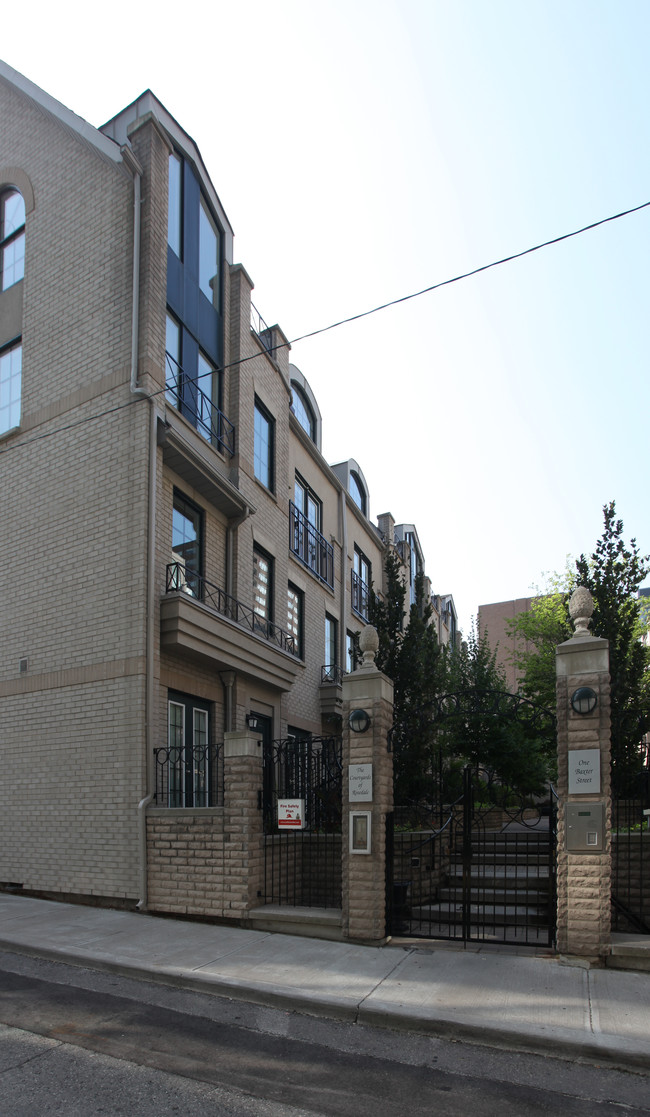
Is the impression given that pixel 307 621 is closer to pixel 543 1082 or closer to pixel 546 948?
pixel 546 948

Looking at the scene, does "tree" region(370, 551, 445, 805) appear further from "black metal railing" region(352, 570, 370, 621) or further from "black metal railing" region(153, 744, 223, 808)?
"black metal railing" region(352, 570, 370, 621)

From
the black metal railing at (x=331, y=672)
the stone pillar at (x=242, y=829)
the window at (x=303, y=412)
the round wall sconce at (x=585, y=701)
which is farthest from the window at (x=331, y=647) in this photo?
the round wall sconce at (x=585, y=701)

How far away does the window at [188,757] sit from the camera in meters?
11.6

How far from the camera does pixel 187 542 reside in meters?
12.9

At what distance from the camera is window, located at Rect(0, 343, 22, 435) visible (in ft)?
44.4

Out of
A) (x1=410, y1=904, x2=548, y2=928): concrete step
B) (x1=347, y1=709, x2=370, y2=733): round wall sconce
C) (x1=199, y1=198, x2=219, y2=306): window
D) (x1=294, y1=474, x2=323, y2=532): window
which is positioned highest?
(x1=199, y1=198, x2=219, y2=306): window

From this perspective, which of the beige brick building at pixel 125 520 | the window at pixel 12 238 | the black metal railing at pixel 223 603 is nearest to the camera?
the beige brick building at pixel 125 520

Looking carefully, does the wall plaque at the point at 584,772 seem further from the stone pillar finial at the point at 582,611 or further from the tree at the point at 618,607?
the tree at the point at 618,607

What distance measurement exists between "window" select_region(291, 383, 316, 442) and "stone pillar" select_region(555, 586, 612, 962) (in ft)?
44.1

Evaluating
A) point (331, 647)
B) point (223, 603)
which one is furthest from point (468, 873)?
point (331, 647)

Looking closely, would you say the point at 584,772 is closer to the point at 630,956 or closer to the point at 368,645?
the point at 630,956

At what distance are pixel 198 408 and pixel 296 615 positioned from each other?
5943 mm

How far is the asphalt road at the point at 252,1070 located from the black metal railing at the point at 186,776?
4.21 metres

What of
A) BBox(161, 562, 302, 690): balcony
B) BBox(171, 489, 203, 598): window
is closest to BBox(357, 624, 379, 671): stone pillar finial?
BBox(161, 562, 302, 690): balcony
